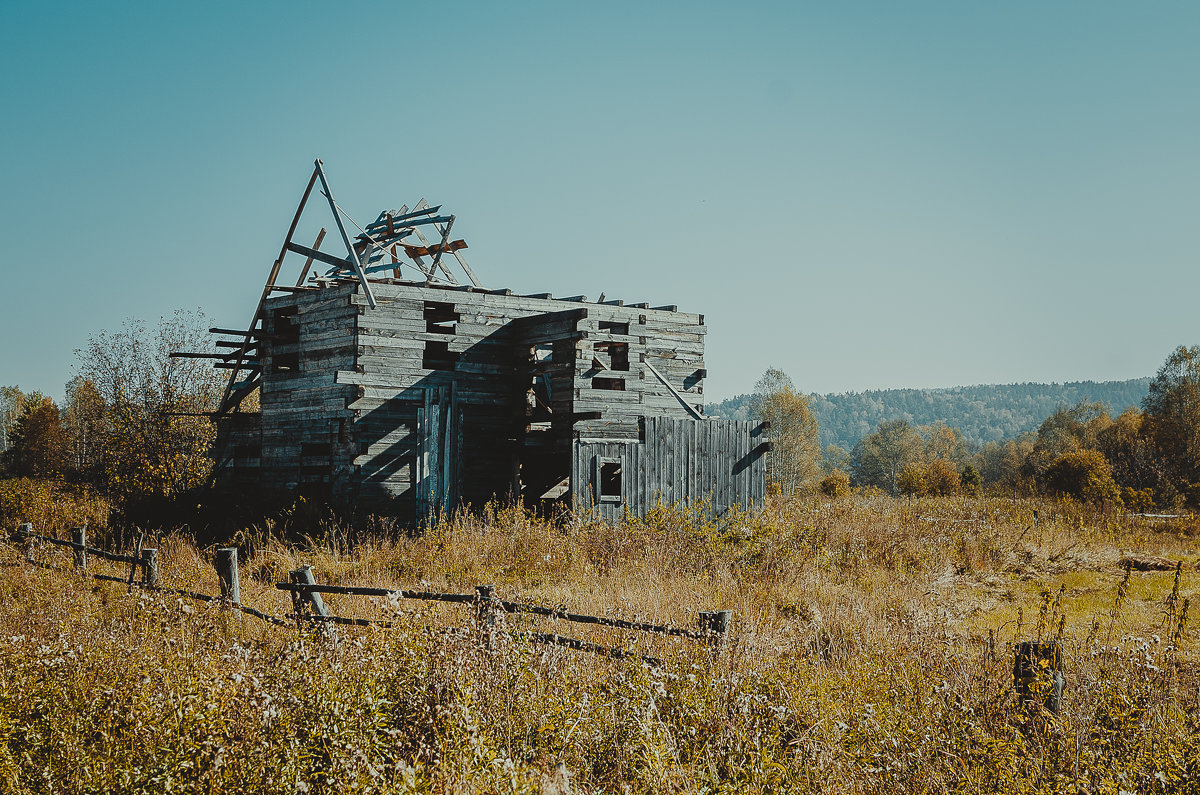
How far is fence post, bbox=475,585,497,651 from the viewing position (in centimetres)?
590

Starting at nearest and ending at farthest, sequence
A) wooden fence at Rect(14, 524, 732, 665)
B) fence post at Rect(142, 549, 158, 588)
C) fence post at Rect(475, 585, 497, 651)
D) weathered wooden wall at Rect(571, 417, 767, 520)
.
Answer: fence post at Rect(475, 585, 497, 651), wooden fence at Rect(14, 524, 732, 665), fence post at Rect(142, 549, 158, 588), weathered wooden wall at Rect(571, 417, 767, 520)

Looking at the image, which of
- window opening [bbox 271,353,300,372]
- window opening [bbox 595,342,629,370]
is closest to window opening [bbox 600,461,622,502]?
window opening [bbox 595,342,629,370]

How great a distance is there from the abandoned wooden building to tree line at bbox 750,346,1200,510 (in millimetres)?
11581

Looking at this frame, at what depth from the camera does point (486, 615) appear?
6.41m

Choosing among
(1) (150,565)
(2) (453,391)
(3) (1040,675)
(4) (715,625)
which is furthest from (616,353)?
(3) (1040,675)

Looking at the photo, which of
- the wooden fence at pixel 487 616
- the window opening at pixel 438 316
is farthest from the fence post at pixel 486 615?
the window opening at pixel 438 316

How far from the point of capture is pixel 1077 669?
7.01m

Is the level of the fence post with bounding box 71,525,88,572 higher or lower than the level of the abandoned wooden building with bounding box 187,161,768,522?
lower

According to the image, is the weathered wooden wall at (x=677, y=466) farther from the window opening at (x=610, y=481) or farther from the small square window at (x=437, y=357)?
the small square window at (x=437, y=357)

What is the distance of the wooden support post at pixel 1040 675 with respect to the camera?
5301 mm

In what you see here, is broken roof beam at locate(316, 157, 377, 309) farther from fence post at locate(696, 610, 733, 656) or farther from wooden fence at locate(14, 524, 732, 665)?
fence post at locate(696, 610, 733, 656)

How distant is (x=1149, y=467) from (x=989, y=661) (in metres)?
36.3

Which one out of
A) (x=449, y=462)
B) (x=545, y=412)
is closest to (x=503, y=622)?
(x=449, y=462)

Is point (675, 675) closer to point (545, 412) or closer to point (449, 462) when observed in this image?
point (449, 462)
